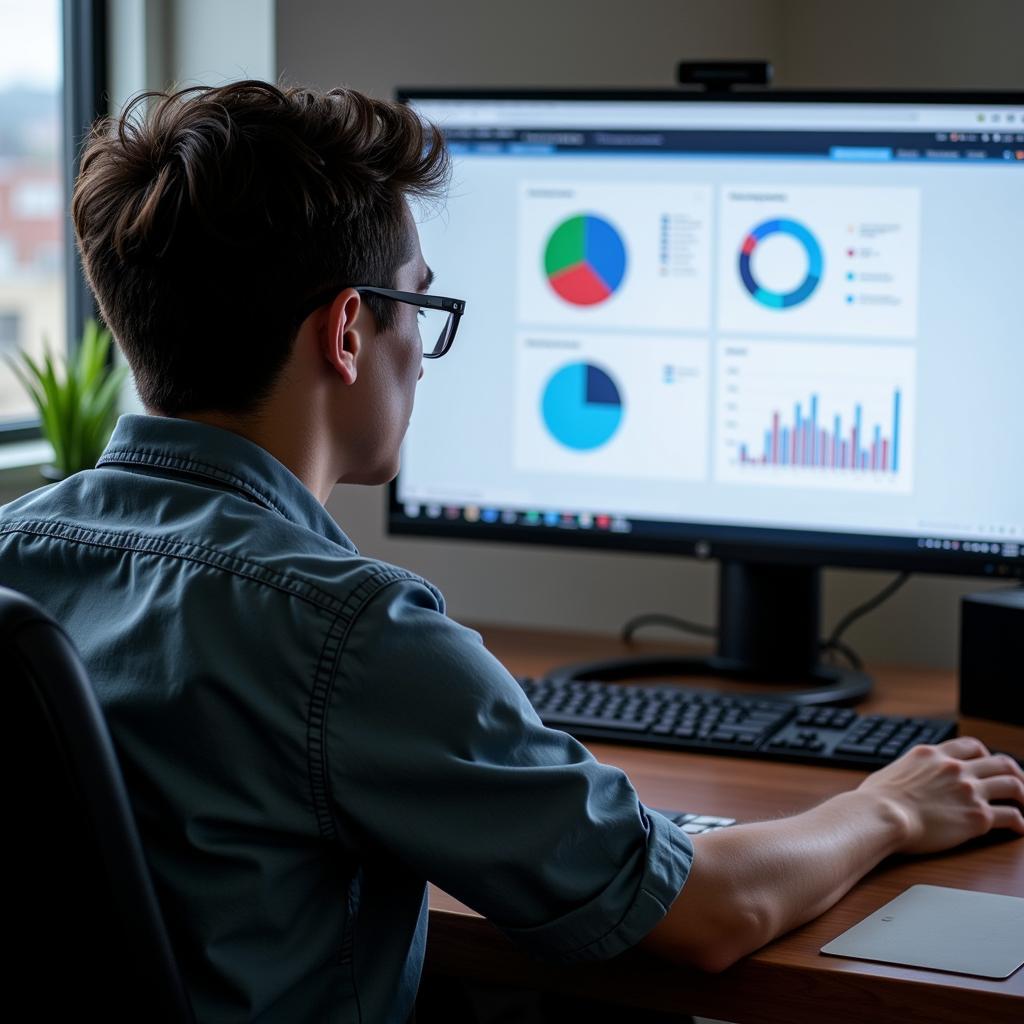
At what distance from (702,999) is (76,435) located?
38.3 inches

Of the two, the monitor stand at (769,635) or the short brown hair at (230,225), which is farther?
the monitor stand at (769,635)

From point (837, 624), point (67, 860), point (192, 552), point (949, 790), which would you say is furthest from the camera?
point (837, 624)

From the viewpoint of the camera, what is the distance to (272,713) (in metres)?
0.77

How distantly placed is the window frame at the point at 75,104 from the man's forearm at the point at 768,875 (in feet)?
3.67

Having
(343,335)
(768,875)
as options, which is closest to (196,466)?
(343,335)

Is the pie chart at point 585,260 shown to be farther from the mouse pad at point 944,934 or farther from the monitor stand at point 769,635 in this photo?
the mouse pad at point 944,934

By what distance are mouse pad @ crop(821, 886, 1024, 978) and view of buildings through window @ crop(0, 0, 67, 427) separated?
1.25 metres

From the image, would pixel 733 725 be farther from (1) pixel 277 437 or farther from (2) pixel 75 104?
(2) pixel 75 104

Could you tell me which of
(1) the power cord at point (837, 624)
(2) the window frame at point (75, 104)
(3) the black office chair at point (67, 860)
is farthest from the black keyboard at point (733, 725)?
(2) the window frame at point (75, 104)

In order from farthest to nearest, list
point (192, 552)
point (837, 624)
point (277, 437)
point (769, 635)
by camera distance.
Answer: point (837, 624) → point (769, 635) → point (277, 437) → point (192, 552)

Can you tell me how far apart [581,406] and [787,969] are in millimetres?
717

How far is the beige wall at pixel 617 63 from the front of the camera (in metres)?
1.65

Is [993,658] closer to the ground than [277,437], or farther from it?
closer to the ground

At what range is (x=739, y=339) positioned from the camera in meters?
1.42
